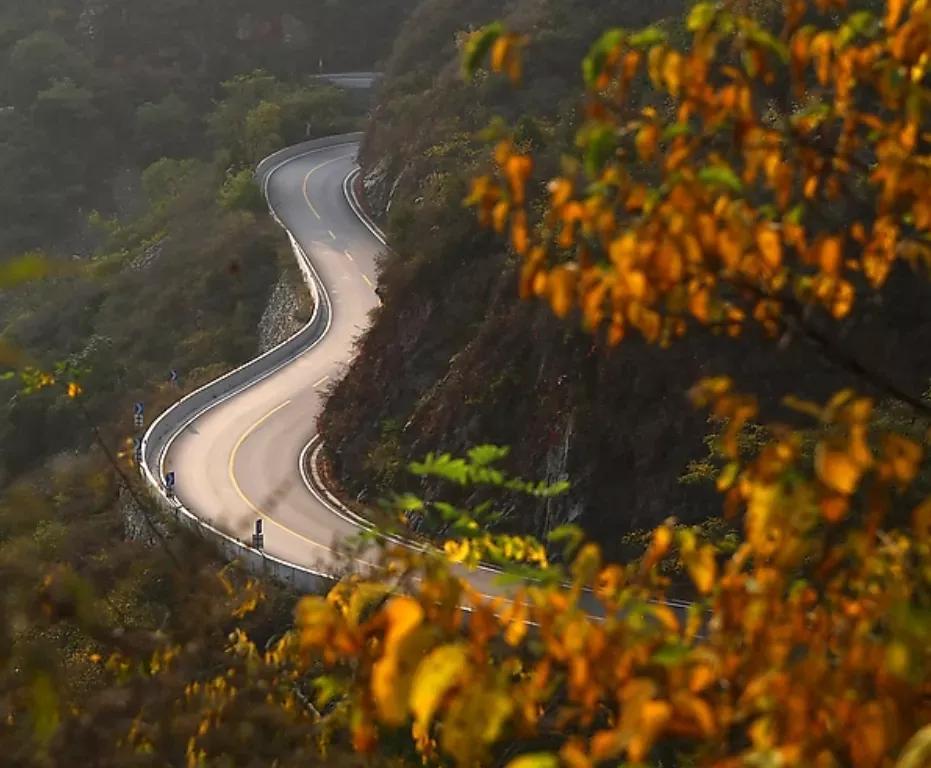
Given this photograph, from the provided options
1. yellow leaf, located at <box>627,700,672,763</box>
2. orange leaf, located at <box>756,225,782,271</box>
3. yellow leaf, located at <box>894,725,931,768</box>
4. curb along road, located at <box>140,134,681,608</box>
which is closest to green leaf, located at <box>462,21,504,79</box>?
orange leaf, located at <box>756,225,782,271</box>

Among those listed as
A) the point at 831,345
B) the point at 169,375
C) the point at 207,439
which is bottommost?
the point at 169,375

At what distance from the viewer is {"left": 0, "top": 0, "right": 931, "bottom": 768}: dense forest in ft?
9.00

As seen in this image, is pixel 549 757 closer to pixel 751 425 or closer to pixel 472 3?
pixel 751 425

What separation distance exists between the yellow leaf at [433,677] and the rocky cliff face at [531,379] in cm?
1590

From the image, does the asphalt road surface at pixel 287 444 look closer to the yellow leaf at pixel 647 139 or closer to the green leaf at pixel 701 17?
the yellow leaf at pixel 647 139

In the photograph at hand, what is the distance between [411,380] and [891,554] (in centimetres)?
2384

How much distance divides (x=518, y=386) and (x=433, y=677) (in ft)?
70.4

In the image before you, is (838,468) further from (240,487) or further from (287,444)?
(287,444)

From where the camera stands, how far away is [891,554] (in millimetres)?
3109

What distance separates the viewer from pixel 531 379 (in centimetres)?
2358

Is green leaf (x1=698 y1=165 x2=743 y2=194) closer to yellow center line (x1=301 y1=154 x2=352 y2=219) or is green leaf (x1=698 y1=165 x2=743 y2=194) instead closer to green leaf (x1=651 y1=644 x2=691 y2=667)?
green leaf (x1=651 y1=644 x2=691 y2=667)

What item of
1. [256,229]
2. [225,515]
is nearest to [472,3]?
[256,229]

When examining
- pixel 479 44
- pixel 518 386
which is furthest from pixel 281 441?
pixel 479 44

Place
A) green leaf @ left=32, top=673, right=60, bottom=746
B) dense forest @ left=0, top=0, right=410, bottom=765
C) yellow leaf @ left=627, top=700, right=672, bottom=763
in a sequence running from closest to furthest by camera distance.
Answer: yellow leaf @ left=627, top=700, right=672, bottom=763, green leaf @ left=32, top=673, right=60, bottom=746, dense forest @ left=0, top=0, right=410, bottom=765
